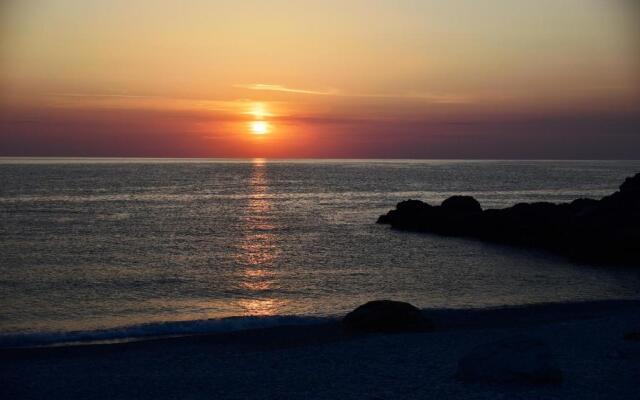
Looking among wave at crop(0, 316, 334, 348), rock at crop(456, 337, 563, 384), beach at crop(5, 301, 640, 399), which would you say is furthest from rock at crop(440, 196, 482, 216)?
rock at crop(456, 337, 563, 384)

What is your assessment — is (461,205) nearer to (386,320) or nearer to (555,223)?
(555,223)

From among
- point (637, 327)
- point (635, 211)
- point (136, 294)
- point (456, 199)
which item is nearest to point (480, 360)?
point (637, 327)

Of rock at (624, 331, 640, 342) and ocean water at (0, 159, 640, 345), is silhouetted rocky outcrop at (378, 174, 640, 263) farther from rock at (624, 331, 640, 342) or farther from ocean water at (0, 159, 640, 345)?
rock at (624, 331, 640, 342)

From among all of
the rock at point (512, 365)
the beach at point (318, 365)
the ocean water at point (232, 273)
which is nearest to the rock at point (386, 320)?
the beach at point (318, 365)

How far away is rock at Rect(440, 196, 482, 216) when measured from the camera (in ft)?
205

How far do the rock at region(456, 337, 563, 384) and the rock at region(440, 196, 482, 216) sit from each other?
47338mm

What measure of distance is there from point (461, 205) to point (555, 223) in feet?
48.1

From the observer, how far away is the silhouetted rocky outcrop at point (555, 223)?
4081cm

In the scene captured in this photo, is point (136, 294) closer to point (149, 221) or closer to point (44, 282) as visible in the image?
point (44, 282)

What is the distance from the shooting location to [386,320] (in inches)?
880

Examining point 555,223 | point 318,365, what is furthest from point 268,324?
point 555,223

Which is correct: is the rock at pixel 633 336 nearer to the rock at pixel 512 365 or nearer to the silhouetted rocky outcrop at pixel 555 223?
the rock at pixel 512 365

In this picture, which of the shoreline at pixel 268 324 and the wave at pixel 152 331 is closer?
the wave at pixel 152 331

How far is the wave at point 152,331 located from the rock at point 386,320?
2.49m
